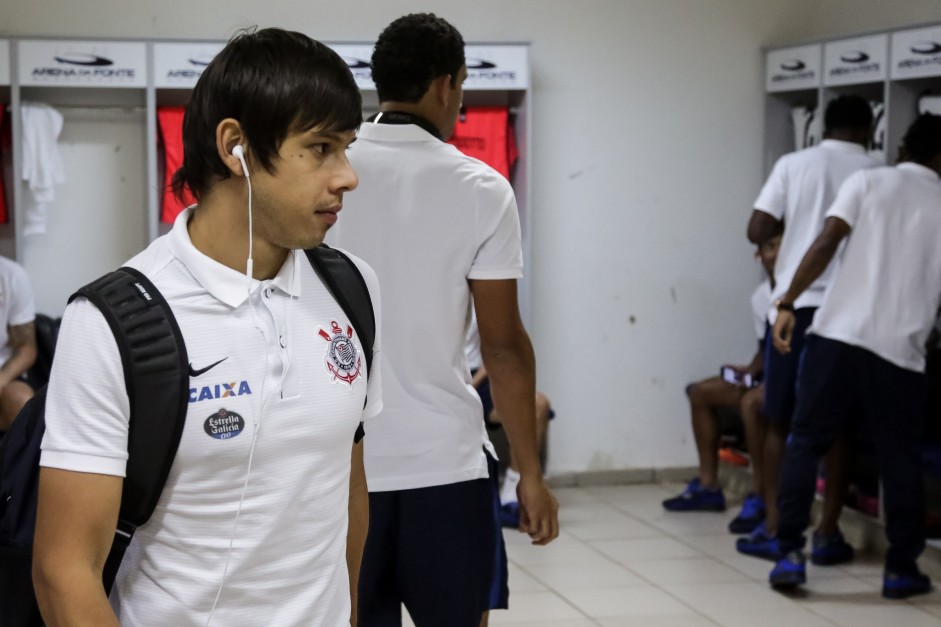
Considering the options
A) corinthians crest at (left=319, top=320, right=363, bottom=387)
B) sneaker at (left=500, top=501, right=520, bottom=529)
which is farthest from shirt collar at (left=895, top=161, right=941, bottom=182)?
corinthians crest at (left=319, top=320, right=363, bottom=387)

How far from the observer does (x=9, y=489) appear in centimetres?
140

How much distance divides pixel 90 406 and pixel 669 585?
390cm

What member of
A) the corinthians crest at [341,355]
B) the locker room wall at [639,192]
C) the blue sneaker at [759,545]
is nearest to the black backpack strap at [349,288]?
the corinthians crest at [341,355]

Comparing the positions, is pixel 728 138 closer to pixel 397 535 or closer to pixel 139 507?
pixel 397 535

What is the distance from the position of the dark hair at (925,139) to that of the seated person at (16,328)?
381 centimetres

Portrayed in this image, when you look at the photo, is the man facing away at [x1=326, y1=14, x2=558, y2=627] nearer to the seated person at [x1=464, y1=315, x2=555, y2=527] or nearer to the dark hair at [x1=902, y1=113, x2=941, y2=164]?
the dark hair at [x1=902, y1=113, x2=941, y2=164]

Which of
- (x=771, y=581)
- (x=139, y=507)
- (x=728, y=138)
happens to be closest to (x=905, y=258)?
(x=771, y=581)

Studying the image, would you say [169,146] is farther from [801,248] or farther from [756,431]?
[756,431]

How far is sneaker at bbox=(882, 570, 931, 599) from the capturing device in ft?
15.4

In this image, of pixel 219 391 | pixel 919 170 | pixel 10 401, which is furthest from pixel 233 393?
pixel 10 401

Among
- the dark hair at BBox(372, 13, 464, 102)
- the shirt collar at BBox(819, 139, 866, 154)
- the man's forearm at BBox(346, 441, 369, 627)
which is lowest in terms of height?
the man's forearm at BBox(346, 441, 369, 627)

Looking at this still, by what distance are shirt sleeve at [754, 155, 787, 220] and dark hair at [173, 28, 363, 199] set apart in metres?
4.48

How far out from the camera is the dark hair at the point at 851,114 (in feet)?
18.0

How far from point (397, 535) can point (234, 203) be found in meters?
1.18
